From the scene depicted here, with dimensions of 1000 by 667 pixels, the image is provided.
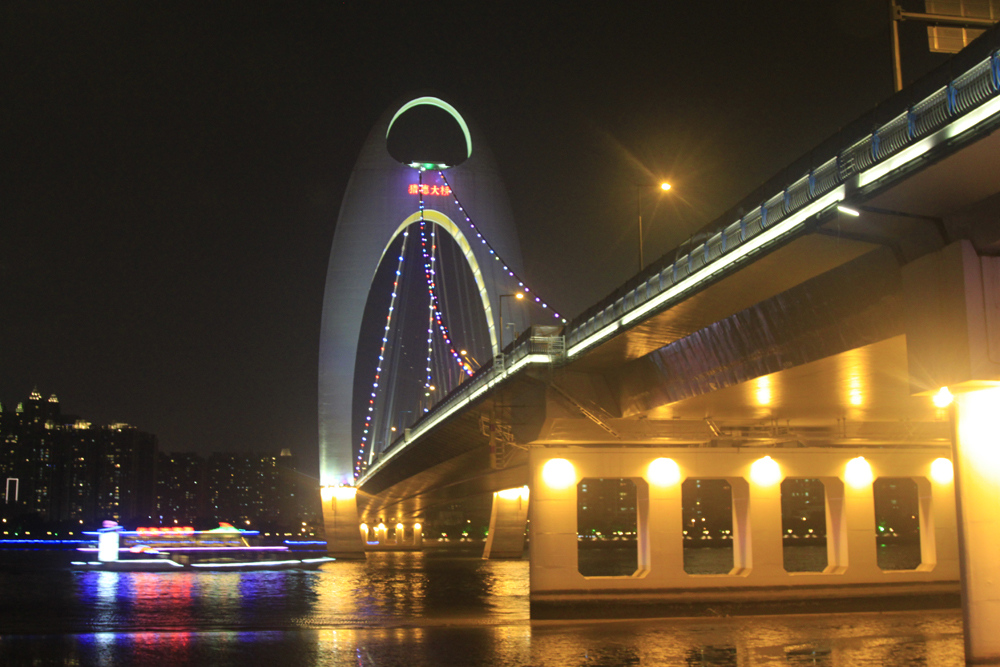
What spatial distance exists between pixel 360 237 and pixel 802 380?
5276 centimetres

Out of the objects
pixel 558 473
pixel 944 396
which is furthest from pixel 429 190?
pixel 944 396

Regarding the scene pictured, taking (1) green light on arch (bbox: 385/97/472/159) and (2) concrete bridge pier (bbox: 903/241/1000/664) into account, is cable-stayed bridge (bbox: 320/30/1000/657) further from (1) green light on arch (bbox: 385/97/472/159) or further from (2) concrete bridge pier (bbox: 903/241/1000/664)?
(1) green light on arch (bbox: 385/97/472/159)

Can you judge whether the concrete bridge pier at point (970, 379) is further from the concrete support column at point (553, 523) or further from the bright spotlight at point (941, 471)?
the bright spotlight at point (941, 471)

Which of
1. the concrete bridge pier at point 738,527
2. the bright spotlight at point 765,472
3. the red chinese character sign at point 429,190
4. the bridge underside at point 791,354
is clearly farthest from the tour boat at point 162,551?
the bright spotlight at point 765,472

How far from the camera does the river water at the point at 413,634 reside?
59.2 feet

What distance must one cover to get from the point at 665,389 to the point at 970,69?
43.5ft

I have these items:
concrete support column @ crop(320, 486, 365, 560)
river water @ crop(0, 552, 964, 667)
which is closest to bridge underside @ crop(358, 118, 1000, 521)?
river water @ crop(0, 552, 964, 667)

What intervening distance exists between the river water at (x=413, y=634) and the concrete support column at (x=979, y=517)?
3770mm

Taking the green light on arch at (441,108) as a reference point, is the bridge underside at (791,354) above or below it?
below

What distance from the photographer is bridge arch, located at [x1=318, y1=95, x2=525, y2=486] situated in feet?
227

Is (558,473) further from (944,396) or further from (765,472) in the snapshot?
(944,396)

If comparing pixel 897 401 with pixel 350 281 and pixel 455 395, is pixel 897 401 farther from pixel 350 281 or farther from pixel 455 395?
pixel 350 281

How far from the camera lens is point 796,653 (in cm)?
1812

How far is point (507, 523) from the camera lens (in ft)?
224
